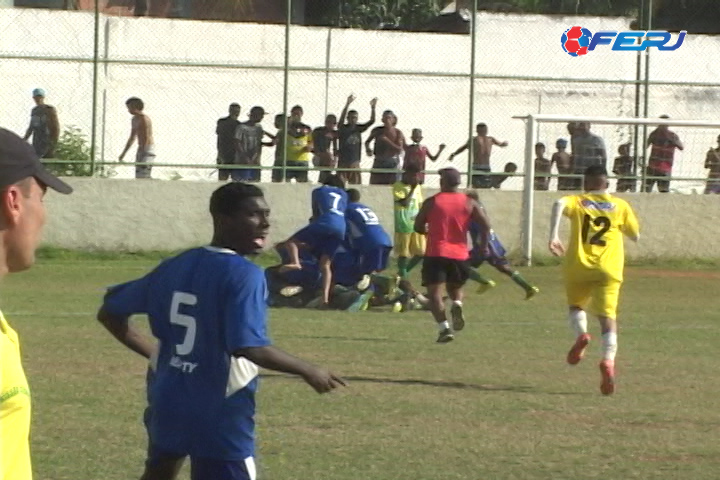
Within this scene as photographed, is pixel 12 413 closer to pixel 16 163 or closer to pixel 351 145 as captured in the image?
pixel 16 163

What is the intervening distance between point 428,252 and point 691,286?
9212mm

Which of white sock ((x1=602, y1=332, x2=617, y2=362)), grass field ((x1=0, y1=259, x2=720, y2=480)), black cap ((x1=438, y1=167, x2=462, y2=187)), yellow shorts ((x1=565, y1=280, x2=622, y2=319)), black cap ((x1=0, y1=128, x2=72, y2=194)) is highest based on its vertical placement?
black cap ((x1=0, y1=128, x2=72, y2=194))

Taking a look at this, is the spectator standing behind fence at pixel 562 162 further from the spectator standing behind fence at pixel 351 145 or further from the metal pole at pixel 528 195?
the spectator standing behind fence at pixel 351 145

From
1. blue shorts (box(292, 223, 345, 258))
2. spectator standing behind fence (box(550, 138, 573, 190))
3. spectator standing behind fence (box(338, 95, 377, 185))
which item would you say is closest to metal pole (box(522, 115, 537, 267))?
spectator standing behind fence (box(550, 138, 573, 190))

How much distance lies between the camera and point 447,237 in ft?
55.3

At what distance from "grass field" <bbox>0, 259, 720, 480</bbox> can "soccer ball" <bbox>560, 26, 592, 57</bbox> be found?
15.9 m

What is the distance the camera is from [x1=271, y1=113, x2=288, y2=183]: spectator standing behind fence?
27000mm

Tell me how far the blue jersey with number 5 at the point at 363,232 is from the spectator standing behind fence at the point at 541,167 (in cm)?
870

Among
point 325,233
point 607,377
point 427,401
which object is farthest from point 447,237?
point 427,401

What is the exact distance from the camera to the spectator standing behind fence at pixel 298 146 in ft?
89.0

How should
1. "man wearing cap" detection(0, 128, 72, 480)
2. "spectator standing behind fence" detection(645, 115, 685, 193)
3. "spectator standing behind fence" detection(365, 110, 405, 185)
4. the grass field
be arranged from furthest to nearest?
"spectator standing behind fence" detection(645, 115, 685, 193)
"spectator standing behind fence" detection(365, 110, 405, 185)
the grass field
"man wearing cap" detection(0, 128, 72, 480)

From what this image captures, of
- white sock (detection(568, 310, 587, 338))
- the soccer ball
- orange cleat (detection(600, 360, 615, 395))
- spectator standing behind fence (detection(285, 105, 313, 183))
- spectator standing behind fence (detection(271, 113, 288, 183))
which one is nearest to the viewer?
orange cleat (detection(600, 360, 615, 395))

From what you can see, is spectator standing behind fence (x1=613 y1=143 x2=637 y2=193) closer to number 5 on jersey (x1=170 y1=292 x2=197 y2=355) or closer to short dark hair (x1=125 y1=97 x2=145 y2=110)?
short dark hair (x1=125 y1=97 x2=145 y2=110)

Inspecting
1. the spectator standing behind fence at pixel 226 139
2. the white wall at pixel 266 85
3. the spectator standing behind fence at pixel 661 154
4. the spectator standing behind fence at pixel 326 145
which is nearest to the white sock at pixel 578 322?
the spectator standing behind fence at pixel 326 145
